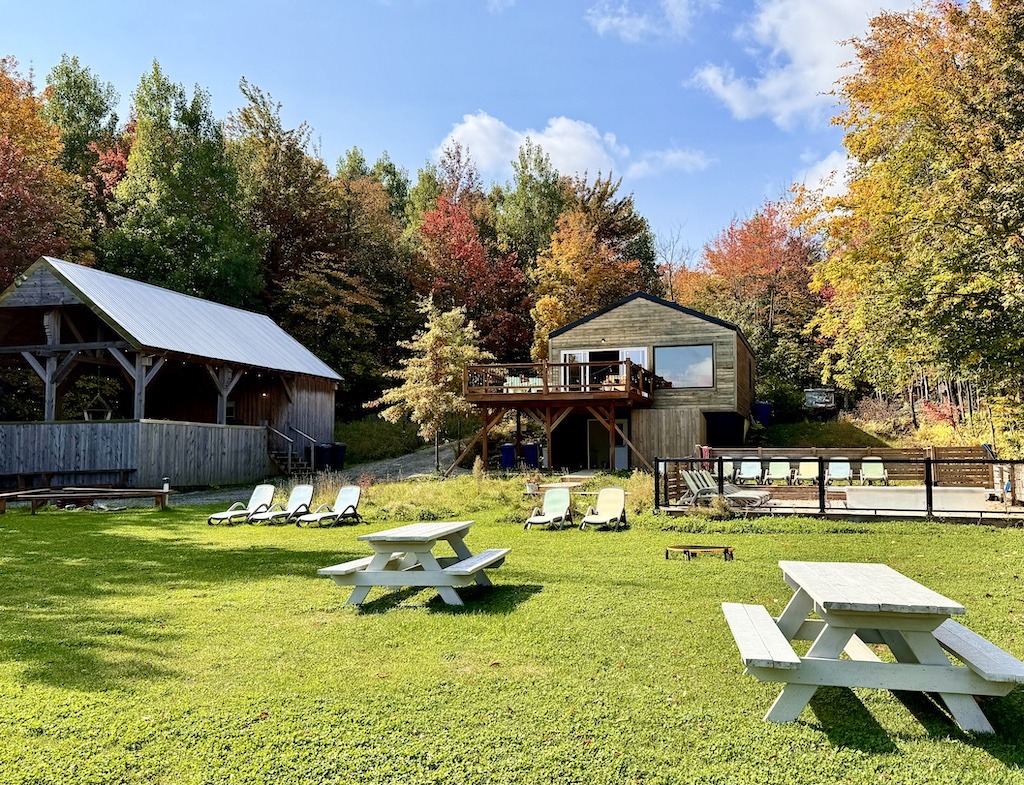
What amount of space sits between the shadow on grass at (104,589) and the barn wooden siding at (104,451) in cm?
630

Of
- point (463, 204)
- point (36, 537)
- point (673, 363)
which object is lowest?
point (36, 537)

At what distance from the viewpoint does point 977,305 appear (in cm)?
1393

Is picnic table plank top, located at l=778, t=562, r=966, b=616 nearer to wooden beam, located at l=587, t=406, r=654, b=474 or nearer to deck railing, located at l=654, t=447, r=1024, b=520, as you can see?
deck railing, located at l=654, t=447, r=1024, b=520

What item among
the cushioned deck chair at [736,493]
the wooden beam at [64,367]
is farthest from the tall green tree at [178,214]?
the cushioned deck chair at [736,493]

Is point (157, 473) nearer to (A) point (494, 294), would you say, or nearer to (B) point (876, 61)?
(A) point (494, 294)

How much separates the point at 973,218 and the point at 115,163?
124 ft

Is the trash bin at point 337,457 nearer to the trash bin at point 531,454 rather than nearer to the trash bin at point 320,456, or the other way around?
the trash bin at point 320,456

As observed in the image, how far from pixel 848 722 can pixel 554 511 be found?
28.8 ft

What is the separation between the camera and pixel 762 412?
103 feet

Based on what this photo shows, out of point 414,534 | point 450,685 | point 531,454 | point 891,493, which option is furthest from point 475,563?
point 531,454

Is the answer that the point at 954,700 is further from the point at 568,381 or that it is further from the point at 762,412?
the point at 762,412

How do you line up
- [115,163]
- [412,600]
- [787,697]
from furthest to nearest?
[115,163] → [412,600] → [787,697]

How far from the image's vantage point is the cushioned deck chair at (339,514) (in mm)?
13742

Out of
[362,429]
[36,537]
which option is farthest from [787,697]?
[362,429]
